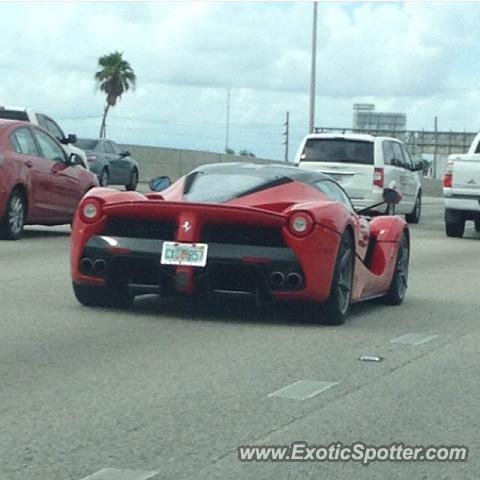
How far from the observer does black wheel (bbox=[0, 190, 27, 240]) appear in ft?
63.3

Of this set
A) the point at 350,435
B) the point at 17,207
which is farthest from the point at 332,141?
the point at 350,435

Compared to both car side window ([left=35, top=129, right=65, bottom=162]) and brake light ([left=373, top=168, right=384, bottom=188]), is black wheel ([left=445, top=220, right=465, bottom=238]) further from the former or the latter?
car side window ([left=35, top=129, right=65, bottom=162])

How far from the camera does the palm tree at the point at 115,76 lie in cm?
8419

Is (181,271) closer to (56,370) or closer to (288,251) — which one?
(288,251)

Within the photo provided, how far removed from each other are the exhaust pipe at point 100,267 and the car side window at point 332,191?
1.88 m

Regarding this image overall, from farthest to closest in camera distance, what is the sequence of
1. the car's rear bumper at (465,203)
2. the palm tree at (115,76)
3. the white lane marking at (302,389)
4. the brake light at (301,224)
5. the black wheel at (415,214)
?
the palm tree at (115,76) → the black wheel at (415,214) → the car's rear bumper at (465,203) → the brake light at (301,224) → the white lane marking at (302,389)

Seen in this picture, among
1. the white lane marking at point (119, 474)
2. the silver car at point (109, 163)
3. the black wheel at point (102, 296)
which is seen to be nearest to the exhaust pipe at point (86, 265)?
the black wheel at point (102, 296)

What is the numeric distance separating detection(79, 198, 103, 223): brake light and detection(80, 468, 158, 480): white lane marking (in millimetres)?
5123

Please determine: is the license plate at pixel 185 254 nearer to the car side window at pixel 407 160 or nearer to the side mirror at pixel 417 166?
the car side window at pixel 407 160

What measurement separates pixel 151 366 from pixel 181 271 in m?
1.95

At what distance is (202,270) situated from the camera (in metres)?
11.2

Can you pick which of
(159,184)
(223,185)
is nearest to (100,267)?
(223,185)

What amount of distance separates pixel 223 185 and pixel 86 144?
27.2 meters

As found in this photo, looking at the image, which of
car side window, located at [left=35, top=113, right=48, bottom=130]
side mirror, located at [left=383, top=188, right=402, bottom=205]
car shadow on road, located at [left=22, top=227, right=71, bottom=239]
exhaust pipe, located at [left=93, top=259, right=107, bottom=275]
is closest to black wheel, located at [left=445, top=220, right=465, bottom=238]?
car shadow on road, located at [left=22, top=227, right=71, bottom=239]
